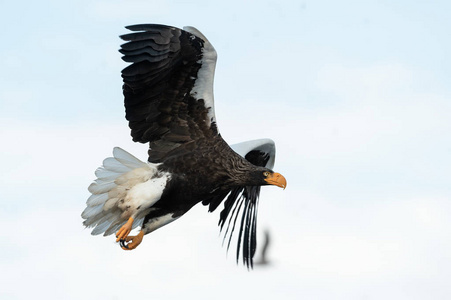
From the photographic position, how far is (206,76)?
8.10 m

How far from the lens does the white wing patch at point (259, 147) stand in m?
9.41

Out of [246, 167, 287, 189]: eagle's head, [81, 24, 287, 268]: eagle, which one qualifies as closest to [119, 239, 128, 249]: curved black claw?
[81, 24, 287, 268]: eagle

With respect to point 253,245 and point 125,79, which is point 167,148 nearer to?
point 125,79

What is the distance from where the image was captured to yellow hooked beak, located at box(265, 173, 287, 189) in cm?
843

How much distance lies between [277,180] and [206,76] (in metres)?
1.23

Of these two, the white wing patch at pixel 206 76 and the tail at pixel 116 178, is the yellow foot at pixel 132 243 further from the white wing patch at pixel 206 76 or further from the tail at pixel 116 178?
the white wing patch at pixel 206 76

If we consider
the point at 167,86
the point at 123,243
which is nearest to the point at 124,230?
the point at 123,243

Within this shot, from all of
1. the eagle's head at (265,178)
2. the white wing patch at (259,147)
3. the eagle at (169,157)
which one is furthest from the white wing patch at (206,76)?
the white wing patch at (259,147)

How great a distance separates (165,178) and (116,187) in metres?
0.46

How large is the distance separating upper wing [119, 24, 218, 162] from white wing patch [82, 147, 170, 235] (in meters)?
0.22

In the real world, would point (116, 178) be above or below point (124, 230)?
above

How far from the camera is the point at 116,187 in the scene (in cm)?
816

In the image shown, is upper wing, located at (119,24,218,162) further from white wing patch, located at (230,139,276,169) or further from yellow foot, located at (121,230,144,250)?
white wing patch, located at (230,139,276,169)

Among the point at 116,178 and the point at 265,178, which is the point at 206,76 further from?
the point at 116,178
